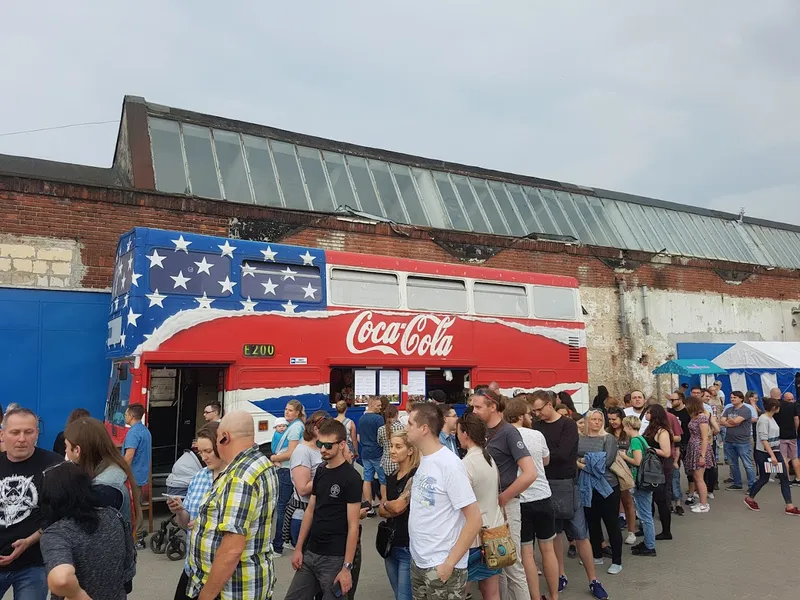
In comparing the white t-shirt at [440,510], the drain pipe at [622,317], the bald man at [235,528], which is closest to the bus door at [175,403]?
the white t-shirt at [440,510]

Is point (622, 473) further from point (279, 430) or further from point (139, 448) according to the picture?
point (139, 448)

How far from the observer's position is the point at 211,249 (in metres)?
9.53

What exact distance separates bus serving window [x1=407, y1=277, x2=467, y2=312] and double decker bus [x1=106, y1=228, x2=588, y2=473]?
26 mm

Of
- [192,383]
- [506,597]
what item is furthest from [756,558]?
[192,383]

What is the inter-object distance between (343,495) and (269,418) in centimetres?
569

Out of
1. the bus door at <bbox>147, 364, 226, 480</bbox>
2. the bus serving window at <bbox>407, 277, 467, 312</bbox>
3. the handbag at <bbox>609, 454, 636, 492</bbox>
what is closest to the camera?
the handbag at <bbox>609, 454, 636, 492</bbox>

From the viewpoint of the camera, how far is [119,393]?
9.20 metres

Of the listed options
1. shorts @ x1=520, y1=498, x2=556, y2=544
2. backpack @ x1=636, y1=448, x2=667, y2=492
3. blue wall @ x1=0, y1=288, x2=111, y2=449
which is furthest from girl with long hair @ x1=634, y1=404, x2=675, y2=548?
blue wall @ x1=0, y1=288, x2=111, y2=449

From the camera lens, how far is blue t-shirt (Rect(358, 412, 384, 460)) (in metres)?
8.66

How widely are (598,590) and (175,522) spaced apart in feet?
14.4

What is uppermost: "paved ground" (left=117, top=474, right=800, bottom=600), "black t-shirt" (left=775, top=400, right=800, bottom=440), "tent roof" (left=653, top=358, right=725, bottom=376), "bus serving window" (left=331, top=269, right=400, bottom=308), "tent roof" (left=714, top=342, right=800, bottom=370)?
"bus serving window" (left=331, top=269, right=400, bottom=308)

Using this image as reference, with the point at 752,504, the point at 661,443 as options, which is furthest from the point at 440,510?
the point at 752,504

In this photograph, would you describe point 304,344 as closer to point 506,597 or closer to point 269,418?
point 269,418

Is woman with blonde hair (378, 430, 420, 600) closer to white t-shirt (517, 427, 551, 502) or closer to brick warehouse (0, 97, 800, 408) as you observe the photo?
white t-shirt (517, 427, 551, 502)
